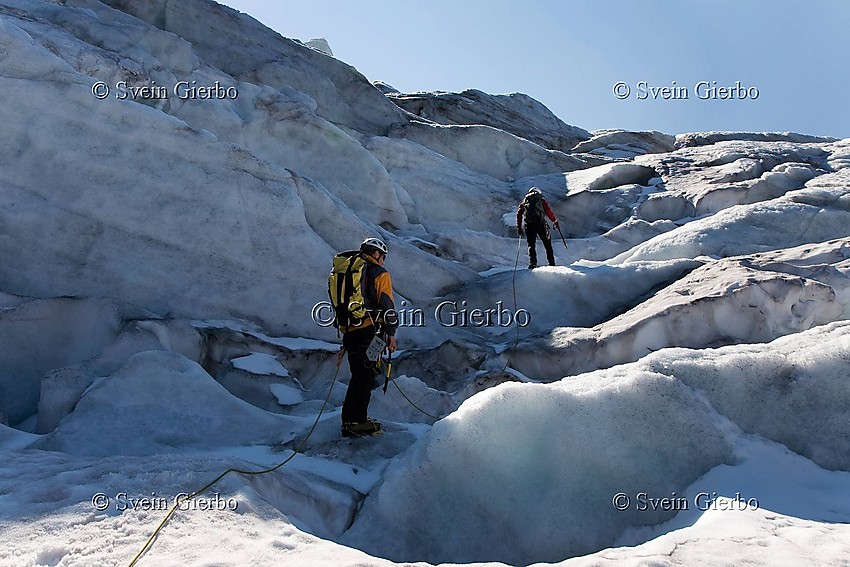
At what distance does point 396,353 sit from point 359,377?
A: 12.9 feet

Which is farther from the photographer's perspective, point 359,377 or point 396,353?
point 396,353

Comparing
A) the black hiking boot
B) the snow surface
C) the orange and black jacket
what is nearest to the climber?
the snow surface

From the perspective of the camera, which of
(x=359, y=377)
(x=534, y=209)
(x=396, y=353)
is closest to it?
(x=359, y=377)

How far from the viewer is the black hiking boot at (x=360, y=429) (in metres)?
6.77

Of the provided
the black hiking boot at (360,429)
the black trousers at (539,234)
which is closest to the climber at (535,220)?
the black trousers at (539,234)

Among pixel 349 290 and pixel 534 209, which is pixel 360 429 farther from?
pixel 534 209

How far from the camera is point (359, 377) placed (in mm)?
6891

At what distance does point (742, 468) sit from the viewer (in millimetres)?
5012

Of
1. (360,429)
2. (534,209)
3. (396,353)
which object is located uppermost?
(534,209)

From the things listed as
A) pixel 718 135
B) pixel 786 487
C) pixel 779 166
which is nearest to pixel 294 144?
pixel 779 166

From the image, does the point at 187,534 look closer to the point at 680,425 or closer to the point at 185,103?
the point at 680,425

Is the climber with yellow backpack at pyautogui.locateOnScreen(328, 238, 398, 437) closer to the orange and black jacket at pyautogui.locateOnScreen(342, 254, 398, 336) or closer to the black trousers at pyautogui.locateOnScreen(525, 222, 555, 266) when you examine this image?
the orange and black jacket at pyautogui.locateOnScreen(342, 254, 398, 336)

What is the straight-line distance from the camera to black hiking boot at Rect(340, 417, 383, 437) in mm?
6770

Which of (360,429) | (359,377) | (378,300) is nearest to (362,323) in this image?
(378,300)
